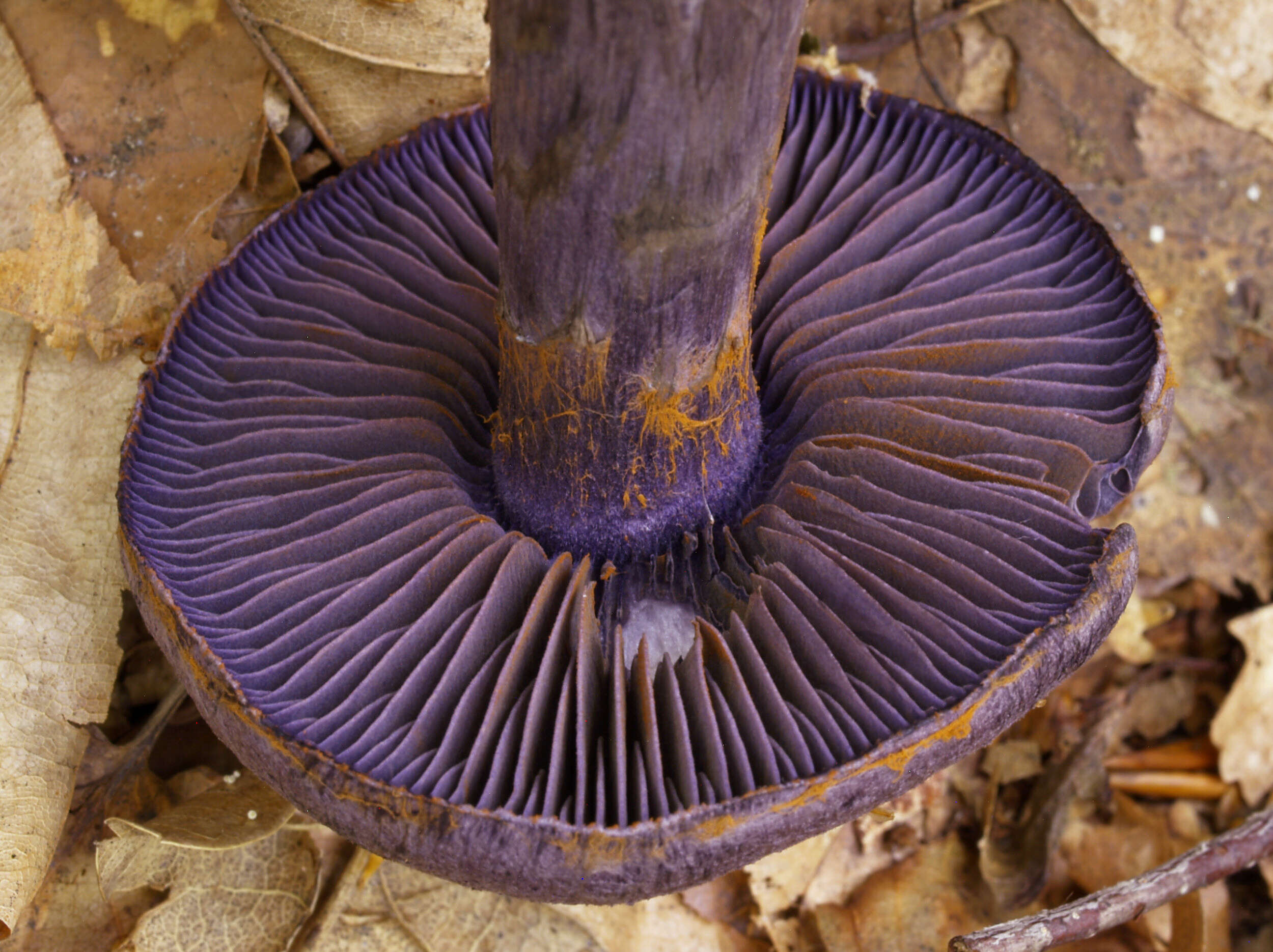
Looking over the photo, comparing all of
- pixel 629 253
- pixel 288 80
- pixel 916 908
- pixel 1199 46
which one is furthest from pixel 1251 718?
pixel 288 80

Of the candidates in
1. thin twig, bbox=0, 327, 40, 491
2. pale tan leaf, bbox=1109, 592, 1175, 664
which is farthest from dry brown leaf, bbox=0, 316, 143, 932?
pale tan leaf, bbox=1109, 592, 1175, 664

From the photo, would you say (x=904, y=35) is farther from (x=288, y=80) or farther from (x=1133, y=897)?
(x=1133, y=897)

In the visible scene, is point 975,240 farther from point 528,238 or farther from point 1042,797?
point 1042,797

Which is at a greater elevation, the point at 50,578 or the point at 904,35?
the point at 904,35

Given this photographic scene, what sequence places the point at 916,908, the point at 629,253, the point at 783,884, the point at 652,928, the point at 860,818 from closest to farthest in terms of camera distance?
the point at 629,253 → the point at 860,818 → the point at 652,928 → the point at 783,884 → the point at 916,908

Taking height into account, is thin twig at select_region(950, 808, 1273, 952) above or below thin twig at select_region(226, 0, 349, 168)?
below

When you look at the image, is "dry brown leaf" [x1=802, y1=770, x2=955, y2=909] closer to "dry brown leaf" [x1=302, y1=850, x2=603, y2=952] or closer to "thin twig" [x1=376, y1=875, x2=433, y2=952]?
"dry brown leaf" [x1=302, y1=850, x2=603, y2=952]
